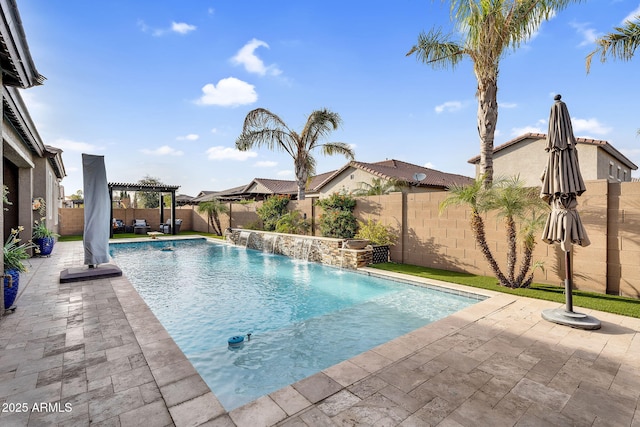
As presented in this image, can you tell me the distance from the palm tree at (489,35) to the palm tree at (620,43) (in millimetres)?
2483

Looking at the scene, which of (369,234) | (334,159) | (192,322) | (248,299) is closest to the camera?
(192,322)

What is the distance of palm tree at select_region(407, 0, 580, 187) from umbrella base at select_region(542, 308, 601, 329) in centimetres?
349

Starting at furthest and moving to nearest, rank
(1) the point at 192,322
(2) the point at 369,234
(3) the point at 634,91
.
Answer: (2) the point at 369,234, (3) the point at 634,91, (1) the point at 192,322

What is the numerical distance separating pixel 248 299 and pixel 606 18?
13065mm

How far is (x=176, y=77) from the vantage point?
42.1ft

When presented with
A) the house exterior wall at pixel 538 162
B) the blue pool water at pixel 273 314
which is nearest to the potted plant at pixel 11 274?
the blue pool water at pixel 273 314

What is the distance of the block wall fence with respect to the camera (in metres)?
6.16

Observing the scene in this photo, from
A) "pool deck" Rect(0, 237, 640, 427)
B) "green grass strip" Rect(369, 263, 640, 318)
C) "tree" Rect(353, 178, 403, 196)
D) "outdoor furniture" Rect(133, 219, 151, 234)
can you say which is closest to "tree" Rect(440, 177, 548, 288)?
"green grass strip" Rect(369, 263, 640, 318)

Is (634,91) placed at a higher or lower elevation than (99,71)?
lower

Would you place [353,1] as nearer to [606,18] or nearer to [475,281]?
[606,18]

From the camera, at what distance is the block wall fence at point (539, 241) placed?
6.16m

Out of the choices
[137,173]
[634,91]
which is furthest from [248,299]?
[137,173]

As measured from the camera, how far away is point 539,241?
7336mm

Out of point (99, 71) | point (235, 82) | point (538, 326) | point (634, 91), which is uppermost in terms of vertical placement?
point (235, 82)
